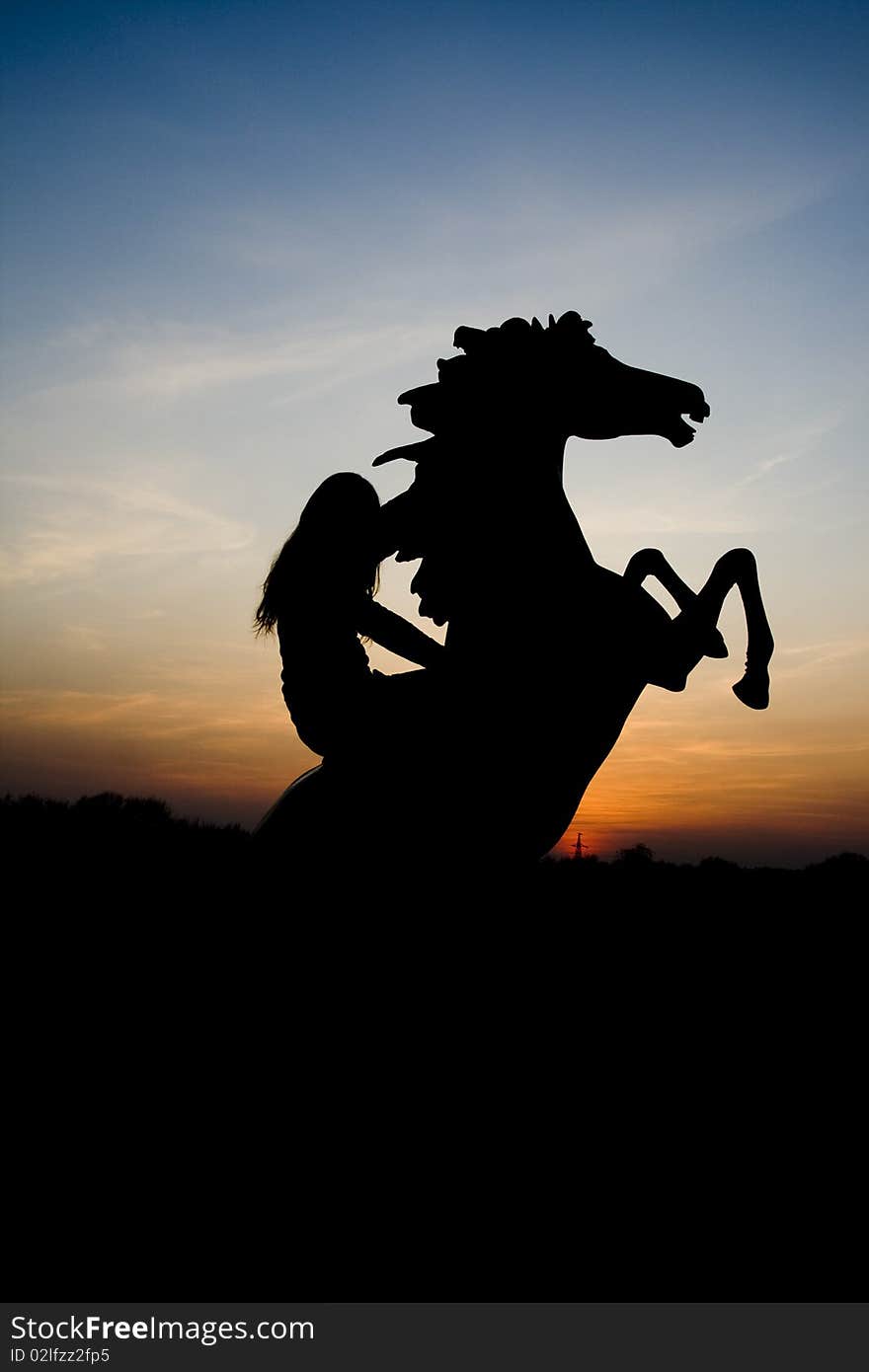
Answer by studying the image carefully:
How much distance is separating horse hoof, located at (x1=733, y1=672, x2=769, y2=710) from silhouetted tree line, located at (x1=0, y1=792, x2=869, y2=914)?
4.06 feet

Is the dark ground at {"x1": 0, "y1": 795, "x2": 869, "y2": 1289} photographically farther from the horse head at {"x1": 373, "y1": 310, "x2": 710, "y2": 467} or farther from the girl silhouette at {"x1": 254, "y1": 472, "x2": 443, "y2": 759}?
the horse head at {"x1": 373, "y1": 310, "x2": 710, "y2": 467}

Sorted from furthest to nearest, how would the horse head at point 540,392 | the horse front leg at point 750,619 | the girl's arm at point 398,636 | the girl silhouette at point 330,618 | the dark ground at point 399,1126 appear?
the horse front leg at point 750,619
the horse head at point 540,392
the girl's arm at point 398,636
the girl silhouette at point 330,618
the dark ground at point 399,1126

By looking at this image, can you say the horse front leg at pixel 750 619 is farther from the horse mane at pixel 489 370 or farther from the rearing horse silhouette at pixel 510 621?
the horse mane at pixel 489 370

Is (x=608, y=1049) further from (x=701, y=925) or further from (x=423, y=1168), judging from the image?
(x=701, y=925)

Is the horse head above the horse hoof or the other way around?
above

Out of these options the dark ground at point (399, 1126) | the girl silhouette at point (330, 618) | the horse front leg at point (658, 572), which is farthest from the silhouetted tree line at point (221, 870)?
the horse front leg at point (658, 572)

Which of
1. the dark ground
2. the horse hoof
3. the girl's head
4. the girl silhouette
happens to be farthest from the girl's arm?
the horse hoof

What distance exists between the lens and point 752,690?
4.01m

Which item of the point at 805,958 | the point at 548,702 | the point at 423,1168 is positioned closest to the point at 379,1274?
the point at 423,1168

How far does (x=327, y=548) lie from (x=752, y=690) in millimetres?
2031

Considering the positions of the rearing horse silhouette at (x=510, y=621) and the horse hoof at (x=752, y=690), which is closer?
the rearing horse silhouette at (x=510, y=621)

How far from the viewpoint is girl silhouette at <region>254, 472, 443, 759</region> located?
3.41m

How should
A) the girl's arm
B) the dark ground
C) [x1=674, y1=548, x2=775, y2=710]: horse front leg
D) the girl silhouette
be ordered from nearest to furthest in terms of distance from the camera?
the dark ground < the girl silhouette < the girl's arm < [x1=674, y1=548, x2=775, y2=710]: horse front leg

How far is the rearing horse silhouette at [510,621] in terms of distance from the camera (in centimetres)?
347
